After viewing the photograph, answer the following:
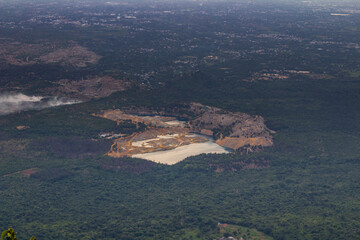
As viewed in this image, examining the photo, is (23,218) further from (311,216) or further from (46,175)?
(311,216)

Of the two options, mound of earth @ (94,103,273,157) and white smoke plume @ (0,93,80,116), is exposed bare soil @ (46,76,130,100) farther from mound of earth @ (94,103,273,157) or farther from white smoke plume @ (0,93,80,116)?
mound of earth @ (94,103,273,157)

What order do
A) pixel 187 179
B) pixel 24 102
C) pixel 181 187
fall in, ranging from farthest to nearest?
pixel 24 102 → pixel 187 179 → pixel 181 187

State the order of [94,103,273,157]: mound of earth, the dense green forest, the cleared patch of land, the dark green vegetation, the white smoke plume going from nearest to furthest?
the dense green forest < the dark green vegetation < the cleared patch of land < [94,103,273,157]: mound of earth < the white smoke plume

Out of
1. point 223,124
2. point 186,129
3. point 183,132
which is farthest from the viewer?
point 223,124

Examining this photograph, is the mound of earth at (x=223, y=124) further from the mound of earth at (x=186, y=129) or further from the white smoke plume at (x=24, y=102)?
the white smoke plume at (x=24, y=102)

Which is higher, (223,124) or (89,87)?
(223,124)

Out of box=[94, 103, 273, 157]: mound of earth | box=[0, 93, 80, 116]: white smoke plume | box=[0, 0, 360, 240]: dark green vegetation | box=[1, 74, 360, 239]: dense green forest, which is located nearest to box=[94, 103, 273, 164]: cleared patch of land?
box=[94, 103, 273, 157]: mound of earth

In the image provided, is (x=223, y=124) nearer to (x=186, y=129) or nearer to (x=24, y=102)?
(x=186, y=129)

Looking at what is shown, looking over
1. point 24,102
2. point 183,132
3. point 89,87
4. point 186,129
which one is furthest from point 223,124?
point 89,87
